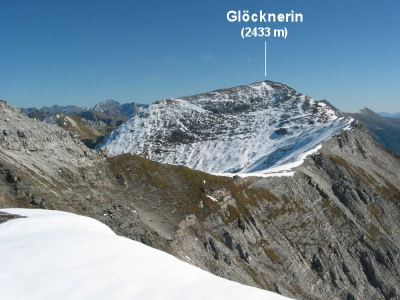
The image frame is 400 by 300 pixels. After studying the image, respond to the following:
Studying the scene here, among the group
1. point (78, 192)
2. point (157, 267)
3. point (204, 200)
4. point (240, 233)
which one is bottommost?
point (240, 233)

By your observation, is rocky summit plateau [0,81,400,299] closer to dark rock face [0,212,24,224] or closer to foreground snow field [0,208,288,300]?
dark rock face [0,212,24,224]

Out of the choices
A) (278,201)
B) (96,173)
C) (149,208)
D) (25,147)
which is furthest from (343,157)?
(25,147)

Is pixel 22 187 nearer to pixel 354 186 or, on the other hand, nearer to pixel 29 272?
pixel 29 272

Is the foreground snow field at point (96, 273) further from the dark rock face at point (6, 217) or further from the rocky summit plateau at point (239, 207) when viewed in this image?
the rocky summit plateau at point (239, 207)

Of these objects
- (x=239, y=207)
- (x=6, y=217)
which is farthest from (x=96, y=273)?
(x=239, y=207)

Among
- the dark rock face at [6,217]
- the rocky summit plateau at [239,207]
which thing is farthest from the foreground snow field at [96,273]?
the rocky summit plateau at [239,207]

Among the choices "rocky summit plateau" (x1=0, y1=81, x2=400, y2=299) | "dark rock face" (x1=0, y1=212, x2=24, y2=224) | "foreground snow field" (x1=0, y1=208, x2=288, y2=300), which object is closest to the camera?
"foreground snow field" (x1=0, y1=208, x2=288, y2=300)

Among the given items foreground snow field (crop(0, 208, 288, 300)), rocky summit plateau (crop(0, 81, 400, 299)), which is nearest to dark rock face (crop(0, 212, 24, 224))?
foreground snow field (crop(0, 208, 288, 300))

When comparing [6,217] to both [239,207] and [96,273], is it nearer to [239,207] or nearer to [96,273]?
[96,273]

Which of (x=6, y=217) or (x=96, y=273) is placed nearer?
(x=96, y=273)
